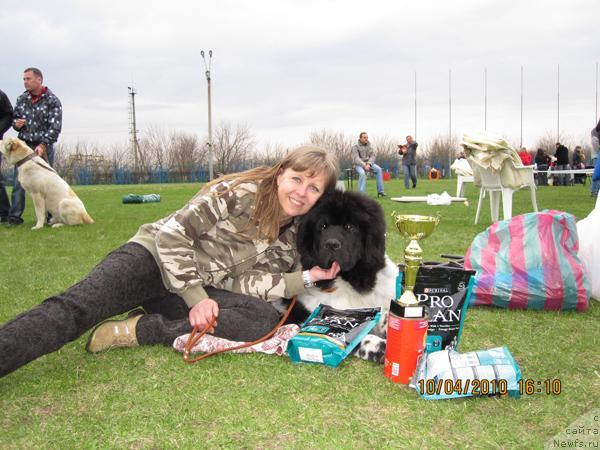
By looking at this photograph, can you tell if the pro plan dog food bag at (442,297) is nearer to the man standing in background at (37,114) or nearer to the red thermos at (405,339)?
the red thermos at (405,339)

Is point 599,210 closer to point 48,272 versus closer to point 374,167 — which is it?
point 48,272

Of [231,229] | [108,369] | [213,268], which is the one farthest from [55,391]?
[231,229]

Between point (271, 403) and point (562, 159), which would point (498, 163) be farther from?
point (562, 159)

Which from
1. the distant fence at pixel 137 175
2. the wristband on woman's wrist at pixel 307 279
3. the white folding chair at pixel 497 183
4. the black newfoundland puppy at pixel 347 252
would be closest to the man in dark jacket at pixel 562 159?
the white folding chair at pixel 497 183

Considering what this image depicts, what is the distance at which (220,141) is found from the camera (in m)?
45.5

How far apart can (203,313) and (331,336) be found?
0.68 m

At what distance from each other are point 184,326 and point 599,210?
3.00 meters

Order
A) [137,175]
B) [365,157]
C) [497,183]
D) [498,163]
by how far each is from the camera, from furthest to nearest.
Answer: [137,175], [365,157], [497,183], [498,163]

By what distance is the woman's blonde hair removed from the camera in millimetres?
2680

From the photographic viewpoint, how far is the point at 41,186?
768cm

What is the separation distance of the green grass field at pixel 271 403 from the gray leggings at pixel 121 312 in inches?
6.8

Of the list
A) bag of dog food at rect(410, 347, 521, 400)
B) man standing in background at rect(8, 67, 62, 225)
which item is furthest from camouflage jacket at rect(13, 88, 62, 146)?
bag of dog food at rect(410, 347, 521, 400)

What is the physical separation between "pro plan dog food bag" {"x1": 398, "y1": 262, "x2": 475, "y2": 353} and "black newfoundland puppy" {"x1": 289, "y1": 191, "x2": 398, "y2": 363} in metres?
0.31
